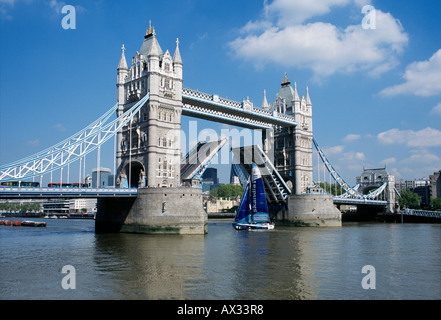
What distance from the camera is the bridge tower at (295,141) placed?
7444 cm

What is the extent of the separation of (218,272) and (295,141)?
54051 millimetres

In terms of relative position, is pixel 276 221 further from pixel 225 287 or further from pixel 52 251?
pixel 225 287

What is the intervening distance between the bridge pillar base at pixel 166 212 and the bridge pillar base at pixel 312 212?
25.9 metres

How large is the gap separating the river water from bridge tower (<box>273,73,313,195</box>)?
38.8 metres

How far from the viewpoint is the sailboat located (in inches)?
2272

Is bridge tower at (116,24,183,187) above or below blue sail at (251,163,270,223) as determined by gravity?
above

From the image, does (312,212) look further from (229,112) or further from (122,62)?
(122,62)

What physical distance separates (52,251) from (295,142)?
50496mm

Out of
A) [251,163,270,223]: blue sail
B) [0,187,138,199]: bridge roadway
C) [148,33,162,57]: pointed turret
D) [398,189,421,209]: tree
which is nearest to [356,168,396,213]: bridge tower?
[398,189,421,209]: tree

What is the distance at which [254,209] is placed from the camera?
5834cm

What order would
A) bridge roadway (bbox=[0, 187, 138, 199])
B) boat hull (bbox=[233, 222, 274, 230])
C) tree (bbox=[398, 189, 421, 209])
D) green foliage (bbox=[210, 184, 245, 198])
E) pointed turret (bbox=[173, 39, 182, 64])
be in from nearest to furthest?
bridge roadway (bbox=[0, 187, 138, 199]) < pointed turret (bbox=[173, 39, 182, 64]) < boat hull (bbox=[233, 222, 274, 230]) < tree (bbox=[398, 189, 421, 209]) < green foliage (bbox=[210, 184, 245, 198])

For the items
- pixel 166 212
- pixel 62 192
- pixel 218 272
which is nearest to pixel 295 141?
pixel 166 212

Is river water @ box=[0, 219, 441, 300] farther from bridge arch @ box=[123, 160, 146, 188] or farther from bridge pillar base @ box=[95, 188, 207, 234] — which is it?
bridge arch @ box=[123, 160, 146, 188]

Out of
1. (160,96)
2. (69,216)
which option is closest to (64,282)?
(160,96)
